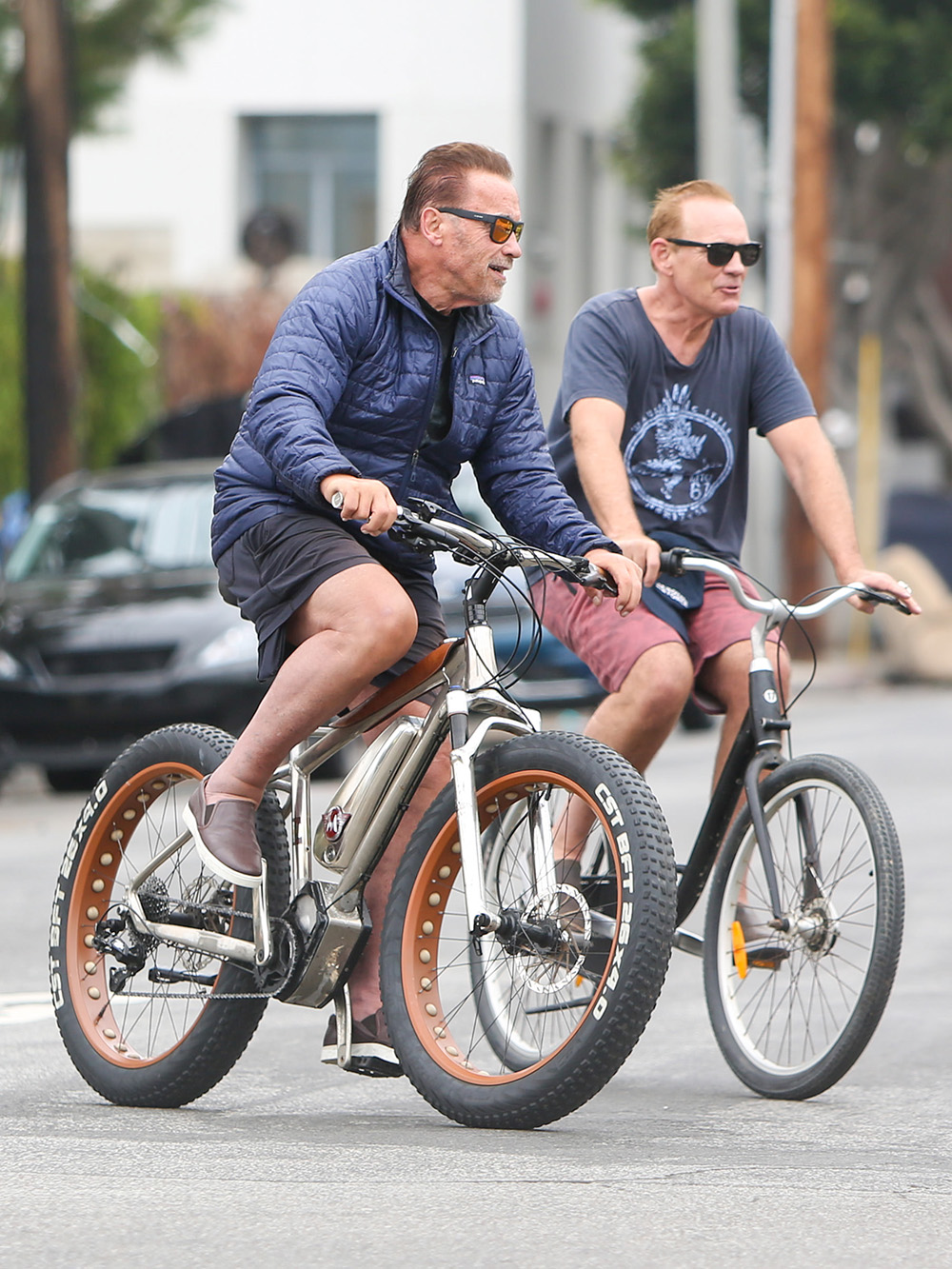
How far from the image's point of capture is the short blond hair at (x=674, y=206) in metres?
5.89

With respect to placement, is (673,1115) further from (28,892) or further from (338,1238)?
(28,892)

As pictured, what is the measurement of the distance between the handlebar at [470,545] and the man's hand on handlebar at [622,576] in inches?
1.7

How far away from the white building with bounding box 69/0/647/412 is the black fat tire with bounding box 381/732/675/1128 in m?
23.3

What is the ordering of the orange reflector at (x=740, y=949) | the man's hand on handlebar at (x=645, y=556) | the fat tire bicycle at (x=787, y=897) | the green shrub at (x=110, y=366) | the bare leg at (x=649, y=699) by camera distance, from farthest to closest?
A: the green shrub at (x=110, y=366) < the bare leg at (x=649, y=699) < the orange reflector at (x=740, y=949) < the man's hand on handlebar at (x=645, y=556) < the fat tire bicycle at (x=787, y=897)

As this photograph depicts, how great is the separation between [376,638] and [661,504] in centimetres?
133

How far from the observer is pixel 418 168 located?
16.3ft

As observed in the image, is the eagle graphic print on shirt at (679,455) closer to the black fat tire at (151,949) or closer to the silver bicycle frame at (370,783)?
the silver bicycle frame at (370,783)

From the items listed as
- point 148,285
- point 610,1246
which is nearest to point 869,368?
point 148,285

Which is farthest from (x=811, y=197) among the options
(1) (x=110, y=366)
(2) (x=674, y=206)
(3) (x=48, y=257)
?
(2) (x=674, y=206)

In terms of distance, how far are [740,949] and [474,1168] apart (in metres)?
1.23

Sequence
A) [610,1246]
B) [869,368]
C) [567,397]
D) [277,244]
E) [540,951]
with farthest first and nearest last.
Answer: [277,244] < [869,368] < [567,397] < [540,951] < [610,1246]

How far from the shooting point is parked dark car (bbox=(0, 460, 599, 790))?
1201 cm

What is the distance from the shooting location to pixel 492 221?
493 centimetres

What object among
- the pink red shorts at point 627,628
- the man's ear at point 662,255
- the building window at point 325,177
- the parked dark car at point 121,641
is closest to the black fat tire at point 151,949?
the pink red shorts at point 627,628
